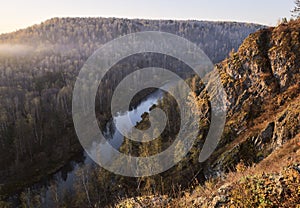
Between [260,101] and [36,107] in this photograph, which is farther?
[36,107]

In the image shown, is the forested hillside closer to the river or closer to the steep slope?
the river

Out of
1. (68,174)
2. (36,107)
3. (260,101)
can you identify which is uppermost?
(36,107)

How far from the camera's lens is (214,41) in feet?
651

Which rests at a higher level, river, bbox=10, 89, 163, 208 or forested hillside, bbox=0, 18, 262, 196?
forested hillside, bbox=0, 18, 262, 196

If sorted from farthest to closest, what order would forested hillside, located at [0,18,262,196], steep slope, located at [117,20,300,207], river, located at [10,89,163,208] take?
forested hillside, located at [0,18,262,196] → river, located at [10,89,163,208] → steep slope, located at [117,20,300,207]

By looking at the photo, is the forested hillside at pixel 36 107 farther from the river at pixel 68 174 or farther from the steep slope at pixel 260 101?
the steep slope at pixel 260 101

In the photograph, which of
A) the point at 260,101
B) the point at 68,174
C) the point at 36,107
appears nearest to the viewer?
the point at 260,101

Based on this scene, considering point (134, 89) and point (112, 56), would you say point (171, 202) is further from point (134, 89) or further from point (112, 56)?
point (112, 56)

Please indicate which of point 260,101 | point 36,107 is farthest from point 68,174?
point 260,101

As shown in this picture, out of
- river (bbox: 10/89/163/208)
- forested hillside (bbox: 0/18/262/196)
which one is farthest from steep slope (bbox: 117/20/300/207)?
forested hillside (bbox: 0/18/262/196)

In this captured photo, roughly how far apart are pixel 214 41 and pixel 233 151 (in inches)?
7114

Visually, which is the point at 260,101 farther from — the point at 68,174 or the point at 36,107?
the point at 36,107

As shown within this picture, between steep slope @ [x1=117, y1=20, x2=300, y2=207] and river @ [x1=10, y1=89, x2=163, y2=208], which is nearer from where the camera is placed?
steep slope @ [x1=117, y1=20, x2=300, y2=207]

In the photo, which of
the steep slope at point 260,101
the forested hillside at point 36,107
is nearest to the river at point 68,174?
the forested hillside at point 36,107
